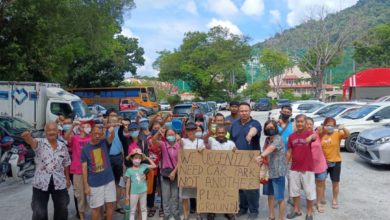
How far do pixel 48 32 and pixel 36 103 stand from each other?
11.0 ft

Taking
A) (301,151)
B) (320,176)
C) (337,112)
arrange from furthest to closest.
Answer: (337,112), (320,176), (301,151)

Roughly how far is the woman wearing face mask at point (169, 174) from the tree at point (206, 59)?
4769 centimetres

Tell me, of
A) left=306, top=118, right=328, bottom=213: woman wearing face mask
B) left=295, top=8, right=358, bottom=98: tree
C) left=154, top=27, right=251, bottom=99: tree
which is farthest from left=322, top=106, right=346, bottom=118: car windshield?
left=154, top=27, right=251, bottom=99: tree

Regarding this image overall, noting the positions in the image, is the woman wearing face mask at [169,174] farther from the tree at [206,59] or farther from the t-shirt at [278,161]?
the tree at [206,59]

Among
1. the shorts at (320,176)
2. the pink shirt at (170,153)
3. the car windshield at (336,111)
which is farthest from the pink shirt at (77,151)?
the car windshield at (336,111)

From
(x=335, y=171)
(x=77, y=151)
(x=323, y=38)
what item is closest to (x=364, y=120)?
(x=335, y=171)

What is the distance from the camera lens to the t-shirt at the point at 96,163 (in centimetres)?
569

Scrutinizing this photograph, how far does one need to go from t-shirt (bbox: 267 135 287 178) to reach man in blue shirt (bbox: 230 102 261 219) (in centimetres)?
35

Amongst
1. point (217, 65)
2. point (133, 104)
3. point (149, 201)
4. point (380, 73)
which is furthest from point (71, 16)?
point (217, 65)

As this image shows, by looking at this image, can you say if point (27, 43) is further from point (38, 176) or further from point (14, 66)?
point (38, 176)

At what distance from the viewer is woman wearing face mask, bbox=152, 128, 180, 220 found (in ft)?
20.9

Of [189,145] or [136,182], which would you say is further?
[189,145]

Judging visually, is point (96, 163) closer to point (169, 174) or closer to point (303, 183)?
point (169, 174)

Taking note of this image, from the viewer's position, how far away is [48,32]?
1936 cm
